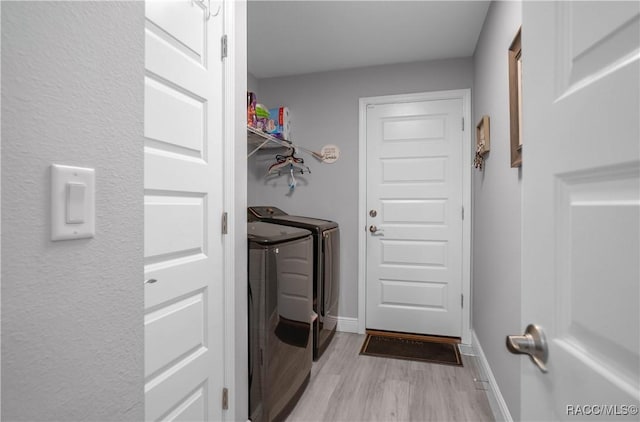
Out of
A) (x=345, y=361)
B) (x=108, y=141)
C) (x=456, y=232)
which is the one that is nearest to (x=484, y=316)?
(x=456, y=232)

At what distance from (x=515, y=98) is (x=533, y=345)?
1.36 meters

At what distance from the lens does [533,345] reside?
24.5 inches

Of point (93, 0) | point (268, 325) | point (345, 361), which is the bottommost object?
point (345, 361)

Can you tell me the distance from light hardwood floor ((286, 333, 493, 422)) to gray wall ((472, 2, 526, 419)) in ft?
0.85

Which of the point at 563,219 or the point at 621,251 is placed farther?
the point at 563,219

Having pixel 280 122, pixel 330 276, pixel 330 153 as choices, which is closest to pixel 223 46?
pixel 280 122

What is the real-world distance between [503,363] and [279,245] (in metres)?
1.42

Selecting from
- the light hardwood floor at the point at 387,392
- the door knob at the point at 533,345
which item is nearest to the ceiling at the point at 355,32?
the door knob at the point at 533,345

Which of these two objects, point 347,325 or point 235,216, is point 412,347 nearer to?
point 347,325

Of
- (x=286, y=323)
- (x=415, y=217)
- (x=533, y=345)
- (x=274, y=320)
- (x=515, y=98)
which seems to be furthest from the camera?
(x=415, y=217)

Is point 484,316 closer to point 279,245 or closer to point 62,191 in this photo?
point 279,245

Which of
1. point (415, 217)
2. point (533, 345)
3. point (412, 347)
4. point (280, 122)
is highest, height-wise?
point (280, 122)

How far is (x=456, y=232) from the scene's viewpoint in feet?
9.93

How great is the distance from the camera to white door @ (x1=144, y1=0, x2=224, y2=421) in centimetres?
111
